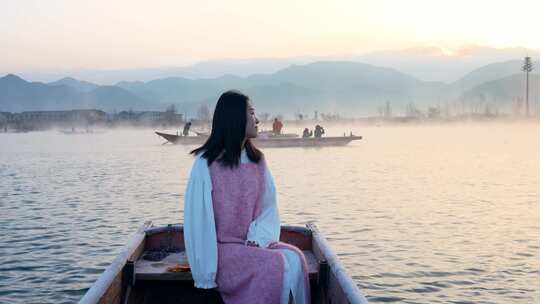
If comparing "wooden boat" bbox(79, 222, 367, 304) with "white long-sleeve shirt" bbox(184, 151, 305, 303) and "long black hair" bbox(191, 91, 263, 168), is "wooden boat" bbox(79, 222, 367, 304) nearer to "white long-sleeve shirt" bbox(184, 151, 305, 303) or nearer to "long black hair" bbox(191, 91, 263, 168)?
"white long-sleeve shirt" bbox(184, 151, 305, 303)

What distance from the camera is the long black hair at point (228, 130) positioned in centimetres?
519

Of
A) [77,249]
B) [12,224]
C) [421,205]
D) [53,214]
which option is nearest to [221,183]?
[77,249]

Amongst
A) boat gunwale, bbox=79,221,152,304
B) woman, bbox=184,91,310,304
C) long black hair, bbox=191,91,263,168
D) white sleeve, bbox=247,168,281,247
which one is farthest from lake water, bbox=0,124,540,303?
long black hair, bbox=191,91,263,168

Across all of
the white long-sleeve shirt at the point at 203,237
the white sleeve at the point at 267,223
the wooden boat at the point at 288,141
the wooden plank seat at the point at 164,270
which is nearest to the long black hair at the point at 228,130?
the white long-sleeve shirt at the point at 203,237

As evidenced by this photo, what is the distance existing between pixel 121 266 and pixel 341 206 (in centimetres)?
1483

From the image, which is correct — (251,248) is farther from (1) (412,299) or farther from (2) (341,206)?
(2) (341,206)

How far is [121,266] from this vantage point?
581cm

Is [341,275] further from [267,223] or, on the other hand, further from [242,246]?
[242,246]

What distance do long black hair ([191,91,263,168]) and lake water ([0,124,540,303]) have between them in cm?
545

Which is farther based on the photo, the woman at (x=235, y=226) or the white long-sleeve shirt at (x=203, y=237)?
the white long-sleeve shirt at (x=203, y=237)

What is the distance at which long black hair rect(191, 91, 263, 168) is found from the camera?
17.0 feet

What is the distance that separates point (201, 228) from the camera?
5.21 meters

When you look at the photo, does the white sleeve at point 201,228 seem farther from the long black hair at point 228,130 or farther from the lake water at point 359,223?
the lake water at point 359,223

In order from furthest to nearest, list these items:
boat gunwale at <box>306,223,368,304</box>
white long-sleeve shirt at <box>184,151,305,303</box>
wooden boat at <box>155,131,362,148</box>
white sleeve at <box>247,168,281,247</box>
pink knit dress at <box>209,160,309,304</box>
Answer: wooden boat at <box>155,131,362,148</box> < white sleeve at <box>247,168,281,247</box> < white long-sleeve shirt at <box>184,151,305,303</box> < pink knit dress at <box>209,160,309,304</box> < boat gunwale at <box>306,223,368,304</box>
